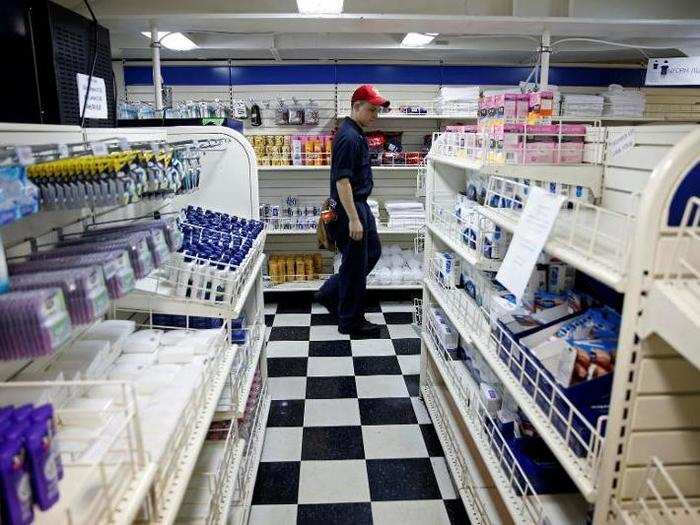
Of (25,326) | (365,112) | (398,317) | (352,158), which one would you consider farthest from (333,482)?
(365,112)

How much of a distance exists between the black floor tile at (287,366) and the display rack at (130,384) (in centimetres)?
57

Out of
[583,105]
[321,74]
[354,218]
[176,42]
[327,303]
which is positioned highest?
[176,42]

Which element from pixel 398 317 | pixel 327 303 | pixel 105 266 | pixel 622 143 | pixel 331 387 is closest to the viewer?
pixel 105 266

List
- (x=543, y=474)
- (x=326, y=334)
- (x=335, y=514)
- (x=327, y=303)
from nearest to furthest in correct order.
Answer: (x=543, y=474)
(x=335, y=514)
(x=326, y=334)
(x=327, y=303)

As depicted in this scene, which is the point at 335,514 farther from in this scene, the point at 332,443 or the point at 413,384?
the point at 413,384

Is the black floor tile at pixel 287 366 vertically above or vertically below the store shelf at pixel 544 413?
below

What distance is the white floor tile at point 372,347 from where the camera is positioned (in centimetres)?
420

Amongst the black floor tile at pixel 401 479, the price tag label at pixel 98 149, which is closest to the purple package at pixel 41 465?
the price tag label at pixel 98 149

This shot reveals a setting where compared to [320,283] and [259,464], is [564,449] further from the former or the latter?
[320,283]

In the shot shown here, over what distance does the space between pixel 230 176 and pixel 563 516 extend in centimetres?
236

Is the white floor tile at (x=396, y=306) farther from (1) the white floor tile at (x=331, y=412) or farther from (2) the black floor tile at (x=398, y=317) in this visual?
(1) the white floor tile at (x=331, y=412)

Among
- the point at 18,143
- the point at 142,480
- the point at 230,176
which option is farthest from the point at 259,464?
the point at 18,143

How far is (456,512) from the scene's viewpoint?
249cm

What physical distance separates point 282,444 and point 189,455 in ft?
5.57
